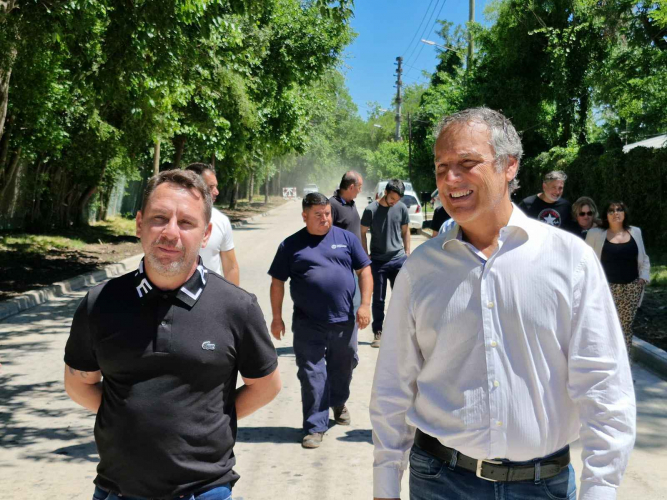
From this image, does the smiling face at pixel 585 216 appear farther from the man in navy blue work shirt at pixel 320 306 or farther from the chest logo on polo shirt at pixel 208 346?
the chest logo on polo shirt at pixel 208 346

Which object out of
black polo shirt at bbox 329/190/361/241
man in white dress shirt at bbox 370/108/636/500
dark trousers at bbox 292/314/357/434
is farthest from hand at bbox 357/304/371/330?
man in white dress shirt at bbox 370/108/636/500

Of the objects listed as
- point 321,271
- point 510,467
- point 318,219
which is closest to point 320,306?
point 321,271

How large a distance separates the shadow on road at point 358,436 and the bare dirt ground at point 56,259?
785 centimetres

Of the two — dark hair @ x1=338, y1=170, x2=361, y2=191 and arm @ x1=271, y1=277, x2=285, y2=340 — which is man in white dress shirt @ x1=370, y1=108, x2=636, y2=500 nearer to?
arm @ x1=271, y1=277, x2=285, y2=340

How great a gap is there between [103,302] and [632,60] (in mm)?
14496

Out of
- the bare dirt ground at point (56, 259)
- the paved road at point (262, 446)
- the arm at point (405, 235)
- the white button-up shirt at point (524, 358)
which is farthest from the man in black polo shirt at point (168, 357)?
the bare dirt ground at point (56, 259)

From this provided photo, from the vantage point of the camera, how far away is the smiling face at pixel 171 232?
8.35ft

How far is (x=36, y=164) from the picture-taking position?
909 inches

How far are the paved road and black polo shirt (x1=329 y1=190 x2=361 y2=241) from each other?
61.3 inches

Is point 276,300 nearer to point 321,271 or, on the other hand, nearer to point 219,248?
point 321,271

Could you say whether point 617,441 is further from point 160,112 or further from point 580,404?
point 160,112

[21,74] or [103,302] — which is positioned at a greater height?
[21,74]

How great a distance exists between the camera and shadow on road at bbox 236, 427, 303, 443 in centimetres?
597

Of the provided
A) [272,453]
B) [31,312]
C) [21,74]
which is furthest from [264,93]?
[272,453]
